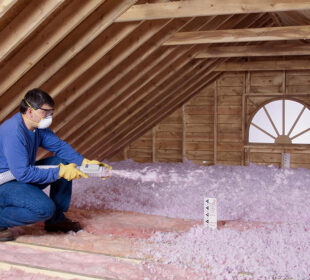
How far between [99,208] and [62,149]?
34.0 inches

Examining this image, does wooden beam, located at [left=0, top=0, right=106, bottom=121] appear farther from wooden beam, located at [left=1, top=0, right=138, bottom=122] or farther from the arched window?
the arched window

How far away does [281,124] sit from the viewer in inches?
264

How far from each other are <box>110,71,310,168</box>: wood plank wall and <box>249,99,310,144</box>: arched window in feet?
0.50

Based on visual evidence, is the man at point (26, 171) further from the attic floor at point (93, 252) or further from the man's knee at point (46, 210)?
the attic floor at point (93, 252)

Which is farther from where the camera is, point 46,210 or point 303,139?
point 303,139

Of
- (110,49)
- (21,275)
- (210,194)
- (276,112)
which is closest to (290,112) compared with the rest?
(276,112)

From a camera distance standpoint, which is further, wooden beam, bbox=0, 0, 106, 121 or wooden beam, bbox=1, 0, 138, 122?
wooden beam, bbox=1, 0, 138, 122

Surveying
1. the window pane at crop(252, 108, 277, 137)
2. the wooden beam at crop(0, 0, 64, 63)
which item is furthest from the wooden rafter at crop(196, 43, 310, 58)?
the wooden beam at crop(0, 0, 64, 63)

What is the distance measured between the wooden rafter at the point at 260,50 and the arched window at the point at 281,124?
2.14 m

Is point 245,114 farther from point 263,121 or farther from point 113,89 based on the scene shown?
point 113,89

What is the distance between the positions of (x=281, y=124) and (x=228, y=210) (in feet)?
13.1

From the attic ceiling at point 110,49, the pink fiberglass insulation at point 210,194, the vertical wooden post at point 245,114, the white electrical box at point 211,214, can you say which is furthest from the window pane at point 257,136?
the white electrical box at point 211,214

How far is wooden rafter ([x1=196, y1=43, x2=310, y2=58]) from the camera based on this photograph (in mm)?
4550

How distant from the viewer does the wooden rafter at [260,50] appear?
455 cm
